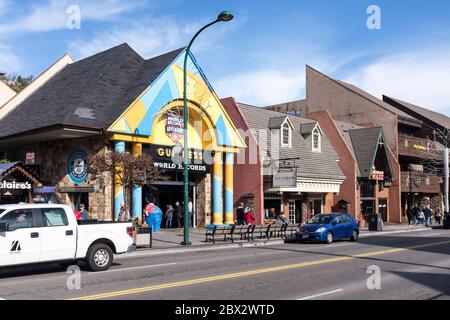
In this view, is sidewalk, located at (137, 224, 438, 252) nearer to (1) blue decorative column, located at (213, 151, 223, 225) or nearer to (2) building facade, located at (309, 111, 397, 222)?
(1) blue decorative column, located at (213, 151, 223, 225)

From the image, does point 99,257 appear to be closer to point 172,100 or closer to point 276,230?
point 276,230

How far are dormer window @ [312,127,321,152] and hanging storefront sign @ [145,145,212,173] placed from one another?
10.0 meters

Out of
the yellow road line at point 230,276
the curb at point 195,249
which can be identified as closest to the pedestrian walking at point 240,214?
the curb at point 195,249

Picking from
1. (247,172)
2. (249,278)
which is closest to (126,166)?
(249,278)

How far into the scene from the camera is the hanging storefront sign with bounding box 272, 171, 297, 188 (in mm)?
30183

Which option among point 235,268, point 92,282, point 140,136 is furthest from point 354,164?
point 92,282

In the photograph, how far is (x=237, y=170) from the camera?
110 feet

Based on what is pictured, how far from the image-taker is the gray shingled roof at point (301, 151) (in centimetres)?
3384

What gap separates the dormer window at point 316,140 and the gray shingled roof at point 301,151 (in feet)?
1.30

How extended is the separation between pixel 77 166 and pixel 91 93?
3771 millimetres

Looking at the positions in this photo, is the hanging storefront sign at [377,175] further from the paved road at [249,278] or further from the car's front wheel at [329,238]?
the paved road at [249,278]

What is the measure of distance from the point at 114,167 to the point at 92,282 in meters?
9.25

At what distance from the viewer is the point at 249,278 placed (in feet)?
39.1
